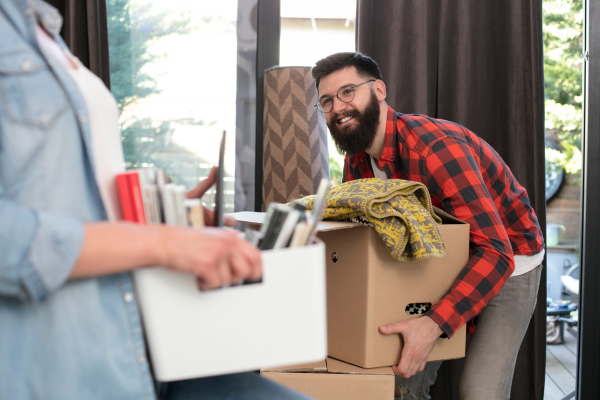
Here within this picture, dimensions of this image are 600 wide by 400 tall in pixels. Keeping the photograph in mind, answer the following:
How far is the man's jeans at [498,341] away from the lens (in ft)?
4.02

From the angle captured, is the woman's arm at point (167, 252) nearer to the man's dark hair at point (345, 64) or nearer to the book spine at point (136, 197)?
the book spine at point (136, 197)

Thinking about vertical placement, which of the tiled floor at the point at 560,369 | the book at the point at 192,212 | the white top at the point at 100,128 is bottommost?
the tiled floor at the point at 560,369

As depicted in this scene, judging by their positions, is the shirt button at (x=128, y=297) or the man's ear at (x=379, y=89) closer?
the shirt button at (x=128, y=297)

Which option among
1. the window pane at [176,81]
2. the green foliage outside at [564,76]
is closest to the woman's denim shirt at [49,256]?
the window pane at [176,81]

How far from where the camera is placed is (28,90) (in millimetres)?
481

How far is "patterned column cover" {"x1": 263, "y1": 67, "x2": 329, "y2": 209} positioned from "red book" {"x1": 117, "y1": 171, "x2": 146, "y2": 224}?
4.03ft

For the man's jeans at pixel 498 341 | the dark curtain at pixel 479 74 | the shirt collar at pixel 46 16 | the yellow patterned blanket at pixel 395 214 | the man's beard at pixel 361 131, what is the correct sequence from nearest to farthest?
1. the shirt collar at pixel 46 16
2. the yellow patterned blanket at pixel 395 214
3. the man's jeans at pixel 498 341
4. the man's beard at pixel 361 131
5. the dark curtain at pixel 479 74

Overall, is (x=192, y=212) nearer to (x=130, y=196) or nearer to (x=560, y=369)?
(x=130, y=196)

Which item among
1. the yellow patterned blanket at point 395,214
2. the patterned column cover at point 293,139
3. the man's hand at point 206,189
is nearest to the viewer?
the man's hand at point 206,189

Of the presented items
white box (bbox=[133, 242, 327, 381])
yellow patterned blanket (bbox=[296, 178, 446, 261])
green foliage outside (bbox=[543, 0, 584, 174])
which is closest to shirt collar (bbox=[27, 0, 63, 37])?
white box (bbox=[133, 242, 327, 381])

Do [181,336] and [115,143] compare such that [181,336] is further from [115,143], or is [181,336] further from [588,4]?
[588,4]

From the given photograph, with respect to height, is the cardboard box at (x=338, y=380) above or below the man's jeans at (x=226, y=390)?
below

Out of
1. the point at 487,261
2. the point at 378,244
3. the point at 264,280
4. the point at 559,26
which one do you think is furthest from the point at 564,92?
the point at 264,280

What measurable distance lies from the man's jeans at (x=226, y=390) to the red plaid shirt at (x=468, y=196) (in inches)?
20.9
